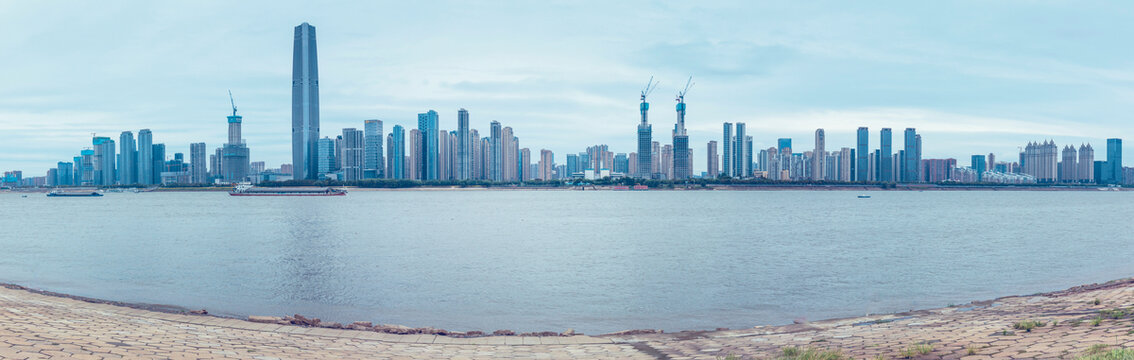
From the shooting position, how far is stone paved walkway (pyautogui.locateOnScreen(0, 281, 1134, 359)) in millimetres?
10992

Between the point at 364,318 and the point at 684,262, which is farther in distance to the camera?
the point at 684,262

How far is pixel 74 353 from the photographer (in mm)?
10281

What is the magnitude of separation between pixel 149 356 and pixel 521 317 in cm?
1144

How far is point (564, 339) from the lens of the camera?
14.8 metres

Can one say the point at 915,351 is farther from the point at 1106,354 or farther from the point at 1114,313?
the point at 1114,313

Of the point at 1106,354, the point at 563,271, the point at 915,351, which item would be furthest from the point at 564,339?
the point at 563,271

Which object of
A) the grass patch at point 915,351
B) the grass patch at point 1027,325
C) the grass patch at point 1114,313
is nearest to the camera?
the grass patch at point 915,351

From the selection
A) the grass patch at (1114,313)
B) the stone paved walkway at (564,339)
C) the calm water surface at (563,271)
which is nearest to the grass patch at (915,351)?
the stone paved walkway at (564,339)

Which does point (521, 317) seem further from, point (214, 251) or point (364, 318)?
point (214, 251)

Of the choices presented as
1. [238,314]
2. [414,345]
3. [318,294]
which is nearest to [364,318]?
[238,314]

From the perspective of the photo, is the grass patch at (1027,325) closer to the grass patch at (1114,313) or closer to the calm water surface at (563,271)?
the grass patch at (1114,313)

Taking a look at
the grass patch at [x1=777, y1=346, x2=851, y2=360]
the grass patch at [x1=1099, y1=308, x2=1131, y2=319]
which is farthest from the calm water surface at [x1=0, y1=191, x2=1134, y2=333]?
the grass patch at [x1=1099, y1=308, x2=1131, y2=319]

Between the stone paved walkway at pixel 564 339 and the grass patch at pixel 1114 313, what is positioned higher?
the grass patch at pixel 1114 313

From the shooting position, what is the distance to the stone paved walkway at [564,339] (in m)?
11.0
